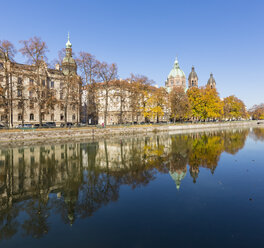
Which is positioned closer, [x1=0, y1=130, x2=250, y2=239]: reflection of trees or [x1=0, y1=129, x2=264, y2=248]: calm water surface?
[x1=0, y1=129, x2=264, y2=248]: calm water surface

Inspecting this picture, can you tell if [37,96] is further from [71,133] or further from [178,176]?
[178,176]

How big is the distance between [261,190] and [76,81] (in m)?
37.0

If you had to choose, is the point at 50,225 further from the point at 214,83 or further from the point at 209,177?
the point at 214,83

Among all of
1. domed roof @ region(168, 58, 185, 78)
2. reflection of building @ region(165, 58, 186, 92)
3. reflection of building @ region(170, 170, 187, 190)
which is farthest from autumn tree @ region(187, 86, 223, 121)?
domed roof @ region(168, 58, 185, 78)

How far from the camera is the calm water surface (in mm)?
6785

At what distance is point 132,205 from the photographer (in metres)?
9.41

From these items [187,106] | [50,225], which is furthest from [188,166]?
[187,106]

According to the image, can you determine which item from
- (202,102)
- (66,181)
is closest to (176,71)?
(202,102)

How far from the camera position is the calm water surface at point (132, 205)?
679 centimetres

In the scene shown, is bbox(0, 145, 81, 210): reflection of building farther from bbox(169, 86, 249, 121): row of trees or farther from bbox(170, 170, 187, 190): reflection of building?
bbox(169, 86, 249, 121): row of trees

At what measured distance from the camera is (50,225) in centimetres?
771

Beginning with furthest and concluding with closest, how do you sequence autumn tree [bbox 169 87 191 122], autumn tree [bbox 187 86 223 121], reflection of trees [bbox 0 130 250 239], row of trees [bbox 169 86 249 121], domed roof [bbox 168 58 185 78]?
domed roof [bbox 168 58 185 78]
autumn tree [bbox 187 86 223 121]
row of trees [bbox 169 86 249 121]
autumn tree [bbox 169 87 191 122]
reflection of trees [bbox 0 130 250 239]

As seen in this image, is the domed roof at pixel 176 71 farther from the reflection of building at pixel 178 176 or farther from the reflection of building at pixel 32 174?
the reflection of building at pixel 178 176

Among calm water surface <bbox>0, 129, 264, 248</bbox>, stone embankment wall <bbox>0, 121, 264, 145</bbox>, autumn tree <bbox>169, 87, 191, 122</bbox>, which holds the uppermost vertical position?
autumn tree <bbox>169, 87, 191, 122</bbox>
